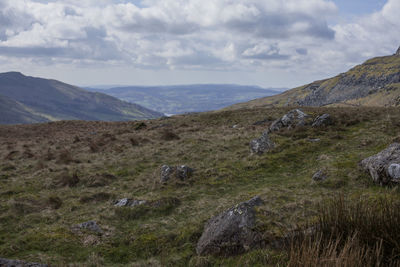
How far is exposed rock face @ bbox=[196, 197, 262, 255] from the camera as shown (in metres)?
7.60

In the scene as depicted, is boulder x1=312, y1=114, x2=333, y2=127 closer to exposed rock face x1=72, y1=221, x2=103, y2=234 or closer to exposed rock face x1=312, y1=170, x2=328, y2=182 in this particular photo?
exposed rock face x1=312, y1=170, x2=328, y2=182

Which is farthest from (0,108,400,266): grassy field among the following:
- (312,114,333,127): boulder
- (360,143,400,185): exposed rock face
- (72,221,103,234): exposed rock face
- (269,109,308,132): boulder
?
(269,109,308,132): boulder

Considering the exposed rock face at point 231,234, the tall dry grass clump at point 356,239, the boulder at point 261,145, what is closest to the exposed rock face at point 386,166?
the exposed rock face at point 231,234

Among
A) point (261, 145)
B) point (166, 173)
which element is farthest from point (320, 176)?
point (166, 173)

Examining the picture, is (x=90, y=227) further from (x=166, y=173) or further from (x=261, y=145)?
(x=261, y=145)

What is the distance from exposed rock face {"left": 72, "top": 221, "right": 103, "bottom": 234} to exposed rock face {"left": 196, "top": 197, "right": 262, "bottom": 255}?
14.2 feet

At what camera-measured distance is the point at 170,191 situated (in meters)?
14.3

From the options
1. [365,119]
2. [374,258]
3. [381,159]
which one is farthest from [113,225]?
[365,119]

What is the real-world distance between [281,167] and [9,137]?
40.4m

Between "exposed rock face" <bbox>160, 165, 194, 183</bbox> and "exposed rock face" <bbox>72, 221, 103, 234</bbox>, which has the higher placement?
"exposed rock face" <bbox>160, 165, 194, 183</bbox>

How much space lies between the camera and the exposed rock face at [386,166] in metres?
10.6

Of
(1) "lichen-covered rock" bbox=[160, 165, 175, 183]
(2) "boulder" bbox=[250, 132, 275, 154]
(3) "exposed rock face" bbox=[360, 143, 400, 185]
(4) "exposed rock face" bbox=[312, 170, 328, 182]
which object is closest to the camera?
(3) "exposed rock face" bbox=[360, 143, 400, 185]

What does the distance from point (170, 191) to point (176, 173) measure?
187 cm

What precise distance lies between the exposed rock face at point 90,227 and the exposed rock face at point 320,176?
960cm
